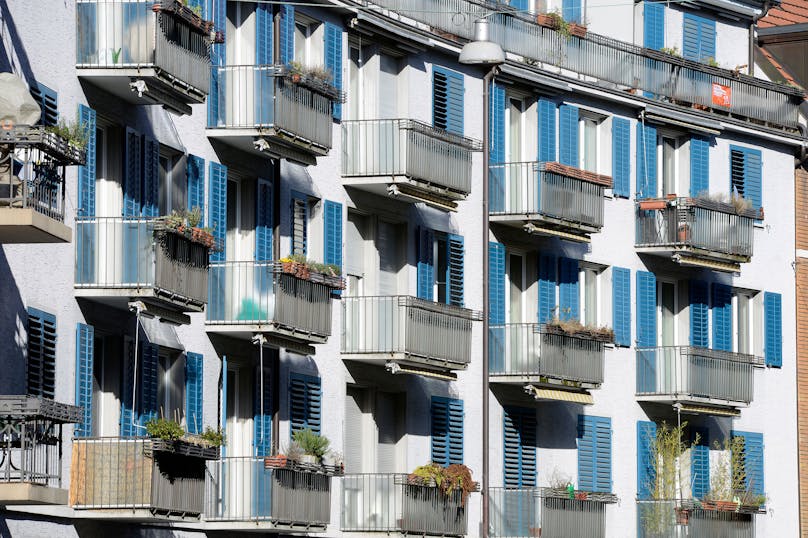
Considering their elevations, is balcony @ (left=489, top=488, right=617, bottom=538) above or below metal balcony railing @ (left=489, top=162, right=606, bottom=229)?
below

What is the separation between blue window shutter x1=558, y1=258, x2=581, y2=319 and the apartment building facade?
0.20 feet

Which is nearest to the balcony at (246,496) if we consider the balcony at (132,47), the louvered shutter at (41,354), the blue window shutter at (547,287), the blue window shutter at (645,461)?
the louvered shutter at (41,354)

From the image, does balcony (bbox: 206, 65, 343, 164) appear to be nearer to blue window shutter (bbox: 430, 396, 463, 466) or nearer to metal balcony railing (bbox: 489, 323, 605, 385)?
blue window shutter (bbox: 430, 396, 463, 466)

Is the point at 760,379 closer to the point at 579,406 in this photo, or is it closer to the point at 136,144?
the point at 579,406

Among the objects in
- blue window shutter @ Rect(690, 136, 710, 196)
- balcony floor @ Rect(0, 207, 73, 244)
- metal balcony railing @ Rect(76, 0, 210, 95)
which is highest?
blue window shutter @ Rect(690, 136, 710, 196)

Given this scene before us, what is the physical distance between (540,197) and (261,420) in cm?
893

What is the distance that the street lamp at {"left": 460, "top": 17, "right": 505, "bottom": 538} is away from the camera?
44.2m

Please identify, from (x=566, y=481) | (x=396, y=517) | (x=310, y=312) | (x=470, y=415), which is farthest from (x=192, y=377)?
(x=566, y=481)

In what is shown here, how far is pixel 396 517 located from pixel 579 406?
7.49 metres

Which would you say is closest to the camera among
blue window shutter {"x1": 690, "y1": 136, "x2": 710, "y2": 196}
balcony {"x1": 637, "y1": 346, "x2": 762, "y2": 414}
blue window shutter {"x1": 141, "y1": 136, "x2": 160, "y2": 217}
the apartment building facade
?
the apartment building facade

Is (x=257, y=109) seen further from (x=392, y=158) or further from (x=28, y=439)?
(x=28, y=439)

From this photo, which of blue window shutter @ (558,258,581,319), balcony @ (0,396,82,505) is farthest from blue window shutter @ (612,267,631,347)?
balcony @ (0,396,82,505)

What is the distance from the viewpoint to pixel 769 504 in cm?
5425

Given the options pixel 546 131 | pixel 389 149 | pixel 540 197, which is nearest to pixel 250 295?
pixel 389 149
